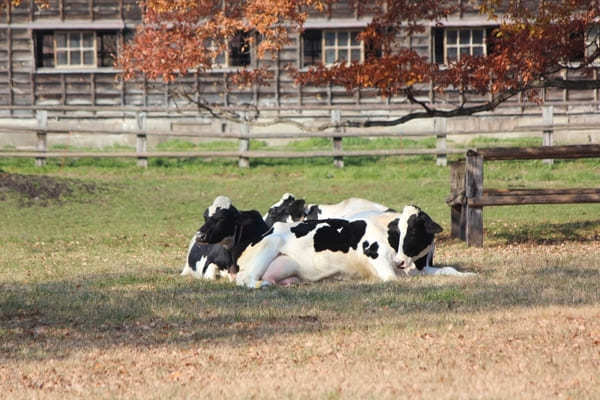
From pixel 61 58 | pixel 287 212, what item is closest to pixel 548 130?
pixel 61 58

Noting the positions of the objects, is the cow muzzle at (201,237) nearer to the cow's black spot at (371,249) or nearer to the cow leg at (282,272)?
the cow leg at (282,272)

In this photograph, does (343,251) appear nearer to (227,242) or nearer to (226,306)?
(227,242)

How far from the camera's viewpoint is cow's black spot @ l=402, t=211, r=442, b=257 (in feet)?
35.2

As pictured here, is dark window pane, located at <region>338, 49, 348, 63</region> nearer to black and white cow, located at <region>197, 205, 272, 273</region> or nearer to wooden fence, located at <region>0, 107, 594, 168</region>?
wooden fence, located at <region>0, 107, 594, 168</region>

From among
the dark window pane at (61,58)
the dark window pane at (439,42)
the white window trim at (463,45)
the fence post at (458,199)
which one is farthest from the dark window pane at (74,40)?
the fence post at (458,199)

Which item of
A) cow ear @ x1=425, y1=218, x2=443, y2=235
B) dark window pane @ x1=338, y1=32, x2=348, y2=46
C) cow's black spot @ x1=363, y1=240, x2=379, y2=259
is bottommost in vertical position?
cow's black spot @ x1=363, y1=240, x2=379, y2=259

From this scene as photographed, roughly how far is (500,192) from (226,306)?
6.39 meters

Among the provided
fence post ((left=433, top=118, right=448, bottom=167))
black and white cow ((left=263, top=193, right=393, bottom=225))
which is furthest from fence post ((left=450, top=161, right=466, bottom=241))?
fence post ((left=433, top=118, right=448, bottom=167))

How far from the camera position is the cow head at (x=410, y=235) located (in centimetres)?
1073

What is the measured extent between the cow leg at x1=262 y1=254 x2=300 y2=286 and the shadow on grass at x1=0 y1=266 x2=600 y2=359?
26 centimetres

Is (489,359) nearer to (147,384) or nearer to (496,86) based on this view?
(147,384)

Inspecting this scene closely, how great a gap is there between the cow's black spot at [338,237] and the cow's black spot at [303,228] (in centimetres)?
10

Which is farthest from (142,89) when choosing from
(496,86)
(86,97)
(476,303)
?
(476,303)

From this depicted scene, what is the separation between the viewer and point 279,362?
6.99m
